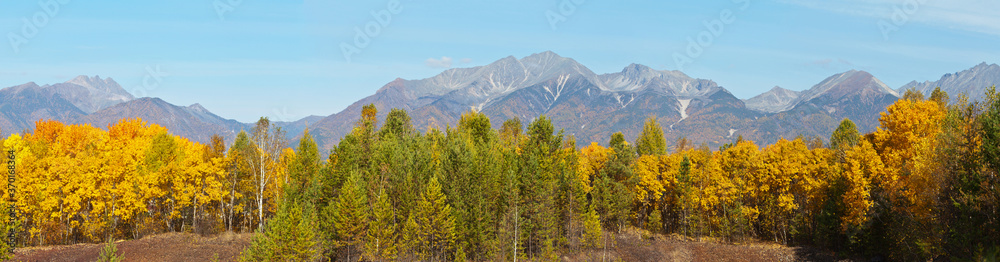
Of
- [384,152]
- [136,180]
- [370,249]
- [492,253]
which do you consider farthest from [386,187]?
[136,180]

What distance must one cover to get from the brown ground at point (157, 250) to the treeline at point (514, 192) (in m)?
6.65

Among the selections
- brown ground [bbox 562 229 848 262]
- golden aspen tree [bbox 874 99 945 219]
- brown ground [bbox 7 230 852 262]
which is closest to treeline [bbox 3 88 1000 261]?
golden aspen tree [bbox 874 99 945 219]

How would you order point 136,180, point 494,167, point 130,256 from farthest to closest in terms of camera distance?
1. point 136,180
2. point 494,167
3. point 130,256

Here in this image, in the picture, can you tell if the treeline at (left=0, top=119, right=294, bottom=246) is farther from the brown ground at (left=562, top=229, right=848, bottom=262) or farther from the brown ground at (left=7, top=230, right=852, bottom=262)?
the brown ground at (left=562, top=229, right=848, bottom=262)

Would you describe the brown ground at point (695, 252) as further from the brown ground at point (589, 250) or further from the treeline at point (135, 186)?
the treeline at point (135, 186)

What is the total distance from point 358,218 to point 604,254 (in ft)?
85.7

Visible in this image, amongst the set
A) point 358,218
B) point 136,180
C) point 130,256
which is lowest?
point 130,256

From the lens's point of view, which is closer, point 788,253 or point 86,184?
point 86,184

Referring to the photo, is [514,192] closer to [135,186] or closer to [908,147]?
[908,147]

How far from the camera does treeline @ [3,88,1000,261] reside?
3984cm

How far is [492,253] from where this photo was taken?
5547 cm

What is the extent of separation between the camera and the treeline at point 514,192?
39.8 metres

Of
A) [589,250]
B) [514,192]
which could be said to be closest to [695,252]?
[589,250]

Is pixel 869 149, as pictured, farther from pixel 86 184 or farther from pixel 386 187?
pixel 86 184
